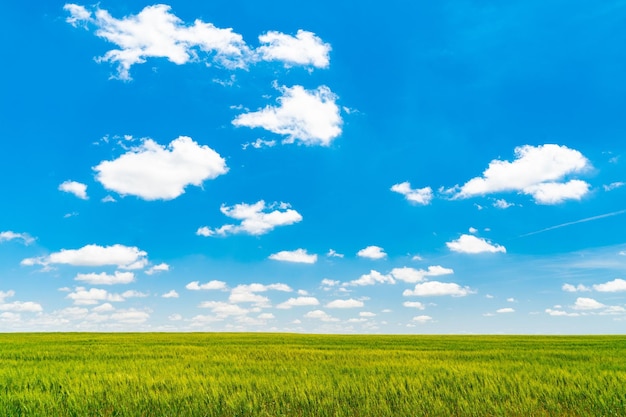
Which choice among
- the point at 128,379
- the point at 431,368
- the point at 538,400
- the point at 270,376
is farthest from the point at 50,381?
the point at 538,400

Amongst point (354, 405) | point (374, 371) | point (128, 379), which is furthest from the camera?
point (374, 371)

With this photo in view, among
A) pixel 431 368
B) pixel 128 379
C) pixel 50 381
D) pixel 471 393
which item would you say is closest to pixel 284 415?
pixel 471 393

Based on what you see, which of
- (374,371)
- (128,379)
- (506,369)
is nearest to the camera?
(128,379)

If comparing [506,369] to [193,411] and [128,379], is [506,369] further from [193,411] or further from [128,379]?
[128,379]

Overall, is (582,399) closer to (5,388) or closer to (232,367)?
(232,367)

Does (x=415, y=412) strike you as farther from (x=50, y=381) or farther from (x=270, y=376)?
(x=50, y=381)

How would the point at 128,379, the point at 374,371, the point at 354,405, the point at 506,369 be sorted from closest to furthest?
the point at 354,405, the point at 128,379, the point at 374,371, the point at 506,369

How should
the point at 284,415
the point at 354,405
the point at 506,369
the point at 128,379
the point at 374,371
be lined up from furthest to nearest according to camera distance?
the point at 506,369 < the point at 374,371 < the point at 128,379 < the point at 354,405 < the point at 284,415

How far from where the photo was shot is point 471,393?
8.32 meters

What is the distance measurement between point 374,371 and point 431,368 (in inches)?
62.8

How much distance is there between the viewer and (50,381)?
10477mm

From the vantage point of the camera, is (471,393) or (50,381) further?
(50,381)

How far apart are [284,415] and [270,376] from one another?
273cm

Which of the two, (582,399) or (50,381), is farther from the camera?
(50,381)
